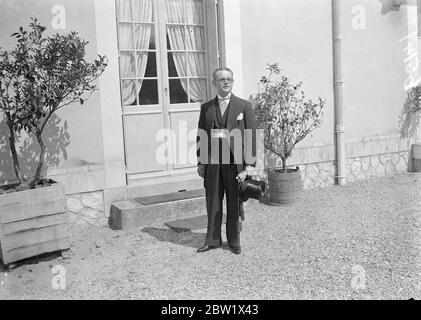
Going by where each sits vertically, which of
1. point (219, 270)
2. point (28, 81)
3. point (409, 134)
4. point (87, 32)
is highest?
point (87, 32)

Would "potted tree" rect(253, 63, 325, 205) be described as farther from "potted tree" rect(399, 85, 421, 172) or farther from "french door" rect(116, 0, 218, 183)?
"potted tree" rect(399, 85, 421, 172)

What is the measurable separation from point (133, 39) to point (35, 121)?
192 centimetres

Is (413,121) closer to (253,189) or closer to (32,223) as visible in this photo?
(253,189)

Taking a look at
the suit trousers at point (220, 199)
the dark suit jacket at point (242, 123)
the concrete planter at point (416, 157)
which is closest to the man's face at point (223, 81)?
the dark suit jacket at point (242, 123)

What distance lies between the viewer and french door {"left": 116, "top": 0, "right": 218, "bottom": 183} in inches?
224

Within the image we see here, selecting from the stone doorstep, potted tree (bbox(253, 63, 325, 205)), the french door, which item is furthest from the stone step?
potted tree (bbox(253, 63, 325, 205))

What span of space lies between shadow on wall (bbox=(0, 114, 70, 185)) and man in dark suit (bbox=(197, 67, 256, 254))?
6.30 feet

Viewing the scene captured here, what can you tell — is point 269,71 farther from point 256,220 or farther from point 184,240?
point 184,240

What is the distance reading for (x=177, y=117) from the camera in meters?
6.03

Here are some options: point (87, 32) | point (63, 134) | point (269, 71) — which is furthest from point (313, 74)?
point (63, 134)

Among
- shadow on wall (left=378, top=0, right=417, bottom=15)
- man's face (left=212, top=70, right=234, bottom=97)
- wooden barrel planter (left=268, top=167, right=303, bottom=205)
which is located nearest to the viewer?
man's face (left=212, top=70, right=234, bottom=97)

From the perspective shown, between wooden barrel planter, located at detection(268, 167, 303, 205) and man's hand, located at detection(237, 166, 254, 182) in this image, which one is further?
wooden barrel planter, located at detection(268, 167, 303, 205)

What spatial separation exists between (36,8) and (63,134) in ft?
4.87

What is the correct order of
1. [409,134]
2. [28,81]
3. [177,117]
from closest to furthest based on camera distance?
[28,81]
[177,117]
[409,134]
